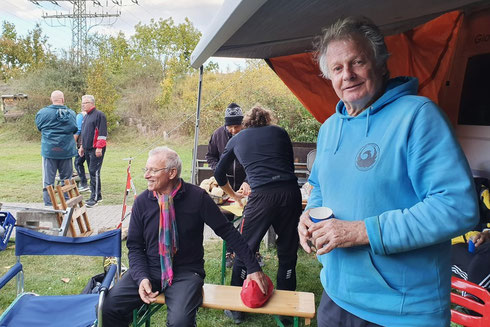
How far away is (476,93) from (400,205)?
308 centimetres

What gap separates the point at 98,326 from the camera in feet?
7.24

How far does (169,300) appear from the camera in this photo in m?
2.38

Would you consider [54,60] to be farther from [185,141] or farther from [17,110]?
[185,141]

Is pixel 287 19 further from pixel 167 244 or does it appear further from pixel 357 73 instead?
pixel 167 244

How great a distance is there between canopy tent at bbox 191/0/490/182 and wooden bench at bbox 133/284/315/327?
62.4 inches

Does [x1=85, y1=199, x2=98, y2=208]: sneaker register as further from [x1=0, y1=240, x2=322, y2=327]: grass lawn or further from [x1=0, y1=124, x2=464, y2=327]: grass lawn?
[x1=0, y1=240, x2=322, y2=327]: grass lawn

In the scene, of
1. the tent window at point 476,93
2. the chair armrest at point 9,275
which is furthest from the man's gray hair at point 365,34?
the tent window at point 476,93

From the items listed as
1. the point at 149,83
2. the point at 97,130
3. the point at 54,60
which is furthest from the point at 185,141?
the point at 54,60

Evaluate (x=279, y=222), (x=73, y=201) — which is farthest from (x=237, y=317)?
(x=73, y=201)

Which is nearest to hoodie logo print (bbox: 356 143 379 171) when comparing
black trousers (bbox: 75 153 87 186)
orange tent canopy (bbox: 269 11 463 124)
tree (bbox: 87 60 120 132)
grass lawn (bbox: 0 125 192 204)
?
orange tent canopy (bbox: 269 11 463 124)

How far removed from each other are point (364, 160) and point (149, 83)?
2041 cm

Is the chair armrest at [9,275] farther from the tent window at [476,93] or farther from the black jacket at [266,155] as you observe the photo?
the tent window at [476,93]

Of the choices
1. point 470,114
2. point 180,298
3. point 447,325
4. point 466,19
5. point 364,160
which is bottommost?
point 180,298

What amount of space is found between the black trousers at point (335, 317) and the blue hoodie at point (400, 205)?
25 millimetres
